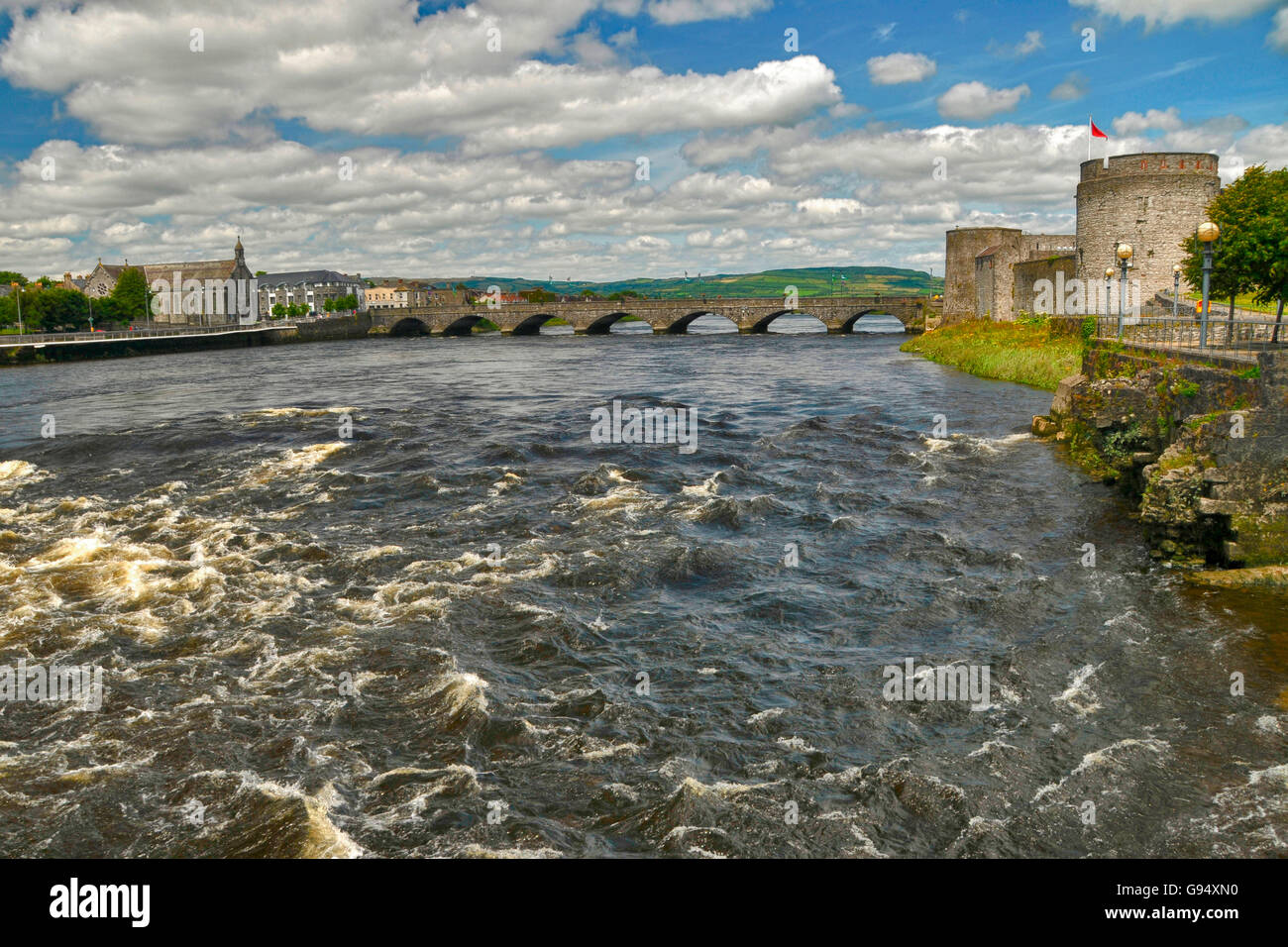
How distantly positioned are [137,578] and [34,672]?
4.28 m

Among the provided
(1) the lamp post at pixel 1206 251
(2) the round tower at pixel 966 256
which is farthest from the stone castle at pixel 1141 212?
(1) the lamp post at pixel 1206 251

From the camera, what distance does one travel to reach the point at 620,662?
1339cm

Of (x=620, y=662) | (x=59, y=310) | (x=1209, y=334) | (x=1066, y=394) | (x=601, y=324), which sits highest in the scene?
(x=59, y=310)

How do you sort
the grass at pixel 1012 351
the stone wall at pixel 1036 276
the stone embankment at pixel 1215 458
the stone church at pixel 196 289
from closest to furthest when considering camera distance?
the stone embankment at pixel 1215 458, the grass at pixel 1012 351, the stone wall at pixel 1036 276, the stone church at pixel 196 289

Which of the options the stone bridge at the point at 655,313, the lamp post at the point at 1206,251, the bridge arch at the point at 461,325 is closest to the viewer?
the lamp post at the point at 1206,251

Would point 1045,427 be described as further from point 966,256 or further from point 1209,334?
point 966,256

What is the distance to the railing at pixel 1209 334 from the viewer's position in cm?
1914

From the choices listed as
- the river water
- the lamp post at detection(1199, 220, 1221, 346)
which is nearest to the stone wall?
the river water

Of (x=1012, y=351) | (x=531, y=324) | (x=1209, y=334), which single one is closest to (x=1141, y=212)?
(x=1012, y=351)

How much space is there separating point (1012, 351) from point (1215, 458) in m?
38.2

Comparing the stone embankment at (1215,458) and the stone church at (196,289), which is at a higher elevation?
the stone church at (196,289)

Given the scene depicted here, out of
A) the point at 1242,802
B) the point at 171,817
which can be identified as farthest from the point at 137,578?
the point at 1242,802

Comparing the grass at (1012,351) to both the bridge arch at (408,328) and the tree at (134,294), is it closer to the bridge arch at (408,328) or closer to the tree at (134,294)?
the bridge arch at (408,328)

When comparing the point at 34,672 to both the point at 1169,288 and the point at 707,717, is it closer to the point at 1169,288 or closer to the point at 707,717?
the point at 707,717
